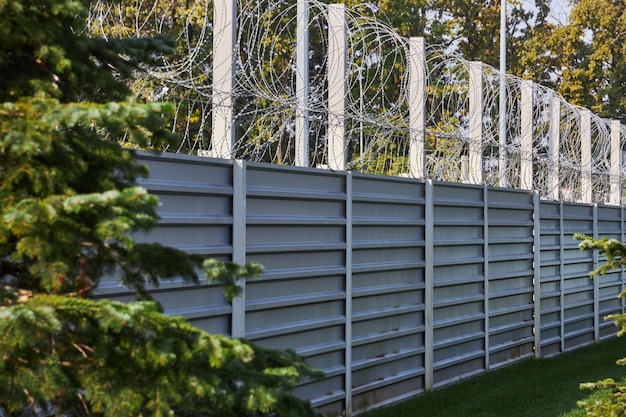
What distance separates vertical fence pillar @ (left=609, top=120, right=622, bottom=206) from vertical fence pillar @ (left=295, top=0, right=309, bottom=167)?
30.1ft

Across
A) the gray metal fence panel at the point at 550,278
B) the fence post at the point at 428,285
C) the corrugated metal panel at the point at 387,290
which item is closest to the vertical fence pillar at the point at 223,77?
the corrugated metal panel at the point at 387,290

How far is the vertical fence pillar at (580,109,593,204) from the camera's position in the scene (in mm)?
12915

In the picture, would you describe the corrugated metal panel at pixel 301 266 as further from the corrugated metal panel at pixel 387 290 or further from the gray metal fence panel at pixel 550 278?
the gray metal fence panel at pixel 550 278

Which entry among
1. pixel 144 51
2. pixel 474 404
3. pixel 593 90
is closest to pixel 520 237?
pixel 474 404

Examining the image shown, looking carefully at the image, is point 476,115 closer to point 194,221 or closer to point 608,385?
point 608,385

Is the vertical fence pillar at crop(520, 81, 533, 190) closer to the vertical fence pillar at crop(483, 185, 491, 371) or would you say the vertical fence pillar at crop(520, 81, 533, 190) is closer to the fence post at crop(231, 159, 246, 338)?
the vertical fence pillar at crop(483, 185, 491, 371)

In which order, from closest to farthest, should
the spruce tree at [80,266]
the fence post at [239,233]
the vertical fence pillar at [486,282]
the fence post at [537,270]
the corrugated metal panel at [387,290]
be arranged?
the spruce tree at [80,266] → the fence post at [239,233] → the corrugated metal panel at [387,290] → the vertical fence pillar at [486,282] → the fence post at [537,270]

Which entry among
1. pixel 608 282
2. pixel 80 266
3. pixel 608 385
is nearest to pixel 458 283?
pixel 608 385

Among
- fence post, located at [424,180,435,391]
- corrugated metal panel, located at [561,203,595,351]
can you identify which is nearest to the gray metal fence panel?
corrugated metal panel, located at [561,203,595,351]

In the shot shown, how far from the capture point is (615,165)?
48.4ft

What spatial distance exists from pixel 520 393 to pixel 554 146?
4.77 metres

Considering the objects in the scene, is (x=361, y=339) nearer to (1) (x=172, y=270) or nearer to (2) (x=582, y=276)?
(1) (x=172, y=270)

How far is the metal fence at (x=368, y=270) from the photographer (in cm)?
524

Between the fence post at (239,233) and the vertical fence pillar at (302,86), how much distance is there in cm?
82
